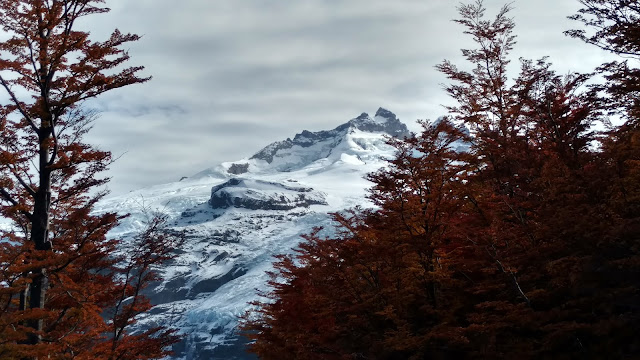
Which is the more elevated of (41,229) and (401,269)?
(41,229)

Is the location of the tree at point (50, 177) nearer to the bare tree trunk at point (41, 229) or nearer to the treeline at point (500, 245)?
the bare tree trunk at point (41, 229)

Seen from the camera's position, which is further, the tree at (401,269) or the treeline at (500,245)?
the tree at (401,269)

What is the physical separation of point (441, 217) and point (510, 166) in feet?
14.6

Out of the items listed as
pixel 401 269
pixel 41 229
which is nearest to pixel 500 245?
pixel 401 269

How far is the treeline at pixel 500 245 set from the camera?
8.26m

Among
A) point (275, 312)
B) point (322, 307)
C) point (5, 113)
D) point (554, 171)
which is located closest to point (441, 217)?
point (554, 171)

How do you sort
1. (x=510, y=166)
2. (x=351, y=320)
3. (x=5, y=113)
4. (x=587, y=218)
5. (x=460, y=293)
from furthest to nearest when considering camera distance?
(x=510, y=166)
(x=351, y=320)
(x=460, y=293)
(x=5, y=113)
(x=587, y=218)

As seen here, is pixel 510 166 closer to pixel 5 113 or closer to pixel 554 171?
pixel 554 171

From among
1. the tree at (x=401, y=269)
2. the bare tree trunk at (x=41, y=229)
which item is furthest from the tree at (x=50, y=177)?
the tree at (x=401, y=269)

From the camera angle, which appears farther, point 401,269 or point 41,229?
point 401,269

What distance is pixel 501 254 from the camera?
10.9m

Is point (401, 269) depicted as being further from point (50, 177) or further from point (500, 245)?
point (50, 177)

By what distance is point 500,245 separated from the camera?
11.3m

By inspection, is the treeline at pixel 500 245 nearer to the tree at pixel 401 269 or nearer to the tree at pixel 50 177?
the tree at pixel 401 269
